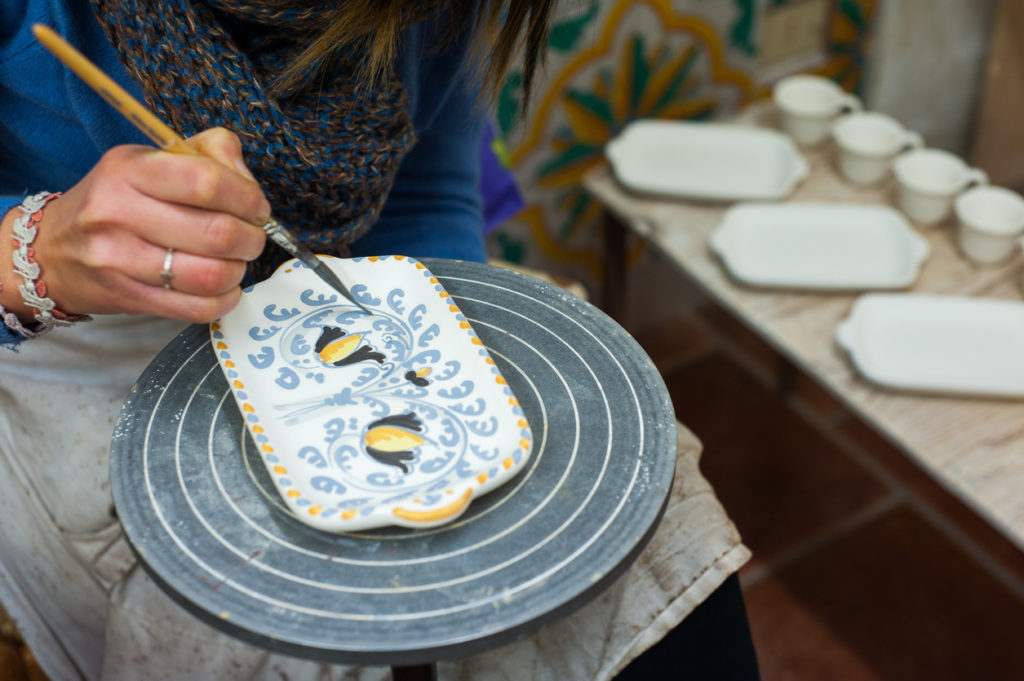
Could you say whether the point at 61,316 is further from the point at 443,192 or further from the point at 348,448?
the point at 443,192

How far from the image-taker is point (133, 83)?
0.77m

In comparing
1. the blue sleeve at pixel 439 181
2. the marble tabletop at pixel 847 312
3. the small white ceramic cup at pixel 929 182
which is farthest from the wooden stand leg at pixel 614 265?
the blue sleeve at pixel 439 181

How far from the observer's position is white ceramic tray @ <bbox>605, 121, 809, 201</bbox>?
148cm

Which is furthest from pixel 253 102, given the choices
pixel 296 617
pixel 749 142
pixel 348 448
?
pixel 749 142

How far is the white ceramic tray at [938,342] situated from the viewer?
1.15 meters

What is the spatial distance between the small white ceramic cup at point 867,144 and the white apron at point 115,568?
833 millimetres

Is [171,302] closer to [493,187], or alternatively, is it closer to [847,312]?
[493,187]

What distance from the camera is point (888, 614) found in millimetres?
1427

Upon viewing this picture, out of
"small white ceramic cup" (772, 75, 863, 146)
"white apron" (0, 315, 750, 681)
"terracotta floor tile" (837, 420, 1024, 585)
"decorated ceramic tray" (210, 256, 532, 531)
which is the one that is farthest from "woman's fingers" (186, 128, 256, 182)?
"terracotta floor tile" (837, 420, 1024, 585)

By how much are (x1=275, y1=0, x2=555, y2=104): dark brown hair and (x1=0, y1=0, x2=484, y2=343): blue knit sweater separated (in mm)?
58

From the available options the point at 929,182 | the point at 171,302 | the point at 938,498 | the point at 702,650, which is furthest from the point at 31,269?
the point at 938,498

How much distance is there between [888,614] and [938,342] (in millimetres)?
466

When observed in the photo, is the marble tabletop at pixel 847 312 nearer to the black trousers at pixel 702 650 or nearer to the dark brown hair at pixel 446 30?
the black trousers at pixel 702 650

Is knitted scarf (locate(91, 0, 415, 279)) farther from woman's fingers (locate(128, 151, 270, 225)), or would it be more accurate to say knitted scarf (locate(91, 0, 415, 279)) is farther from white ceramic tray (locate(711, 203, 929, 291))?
white ceramic tray (locate(711, 203, 929, 291))
